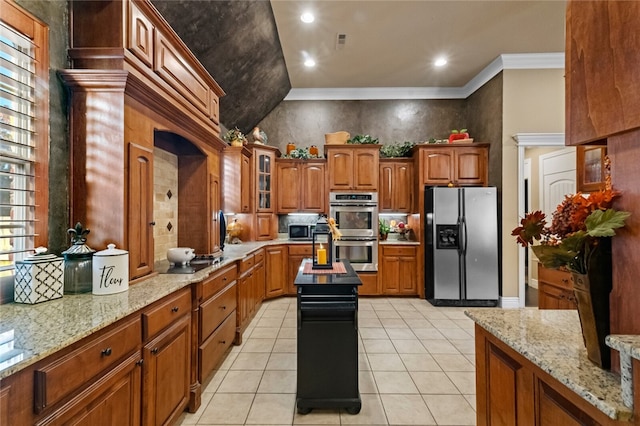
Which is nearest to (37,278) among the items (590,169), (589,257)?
(589,257)

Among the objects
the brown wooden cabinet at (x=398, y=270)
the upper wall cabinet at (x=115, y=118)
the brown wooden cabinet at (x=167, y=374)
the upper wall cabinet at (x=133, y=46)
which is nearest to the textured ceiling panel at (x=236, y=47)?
the upper wall cabinet at (x=133, y=46)

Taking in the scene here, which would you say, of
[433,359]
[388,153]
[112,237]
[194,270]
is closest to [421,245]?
[388,153]

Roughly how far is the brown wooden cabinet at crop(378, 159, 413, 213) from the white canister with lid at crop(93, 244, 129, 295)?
4040 mm

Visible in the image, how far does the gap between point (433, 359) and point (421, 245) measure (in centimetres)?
216

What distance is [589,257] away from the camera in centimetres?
94

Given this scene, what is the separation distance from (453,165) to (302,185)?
2497 millimetres

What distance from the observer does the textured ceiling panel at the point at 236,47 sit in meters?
2.68

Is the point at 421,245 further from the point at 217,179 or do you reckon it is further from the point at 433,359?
the point at 217,179

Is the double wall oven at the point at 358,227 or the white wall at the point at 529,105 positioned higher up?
the white wall at the point at 529,105

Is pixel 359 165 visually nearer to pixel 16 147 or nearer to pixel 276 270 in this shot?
pixel 276 270

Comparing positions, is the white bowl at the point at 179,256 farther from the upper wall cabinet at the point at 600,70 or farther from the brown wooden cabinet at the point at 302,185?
the brown wooden cabinet at the point at 302,185

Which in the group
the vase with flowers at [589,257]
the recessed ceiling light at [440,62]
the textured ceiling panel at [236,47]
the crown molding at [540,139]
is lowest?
the vase with flowers at [589,257]

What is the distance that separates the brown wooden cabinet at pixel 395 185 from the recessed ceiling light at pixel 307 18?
2.39m

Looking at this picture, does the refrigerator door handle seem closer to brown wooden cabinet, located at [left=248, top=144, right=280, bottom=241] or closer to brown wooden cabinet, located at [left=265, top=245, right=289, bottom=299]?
brown wooden cabinet, located at [left=265, top=245, right=289, bottom=299]
